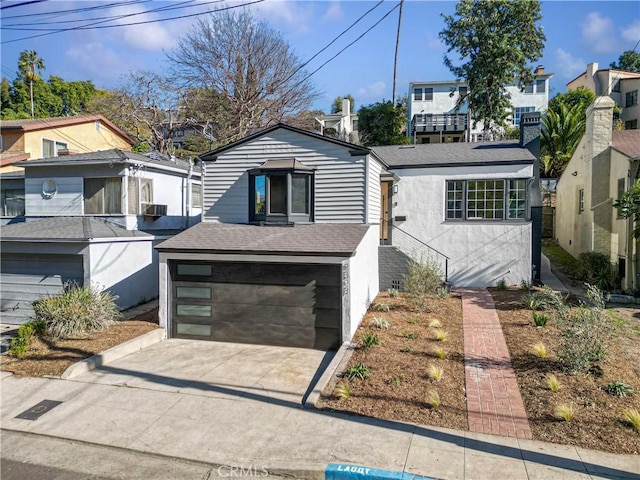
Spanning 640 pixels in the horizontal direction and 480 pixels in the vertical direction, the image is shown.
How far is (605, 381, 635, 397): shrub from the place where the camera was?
692cm

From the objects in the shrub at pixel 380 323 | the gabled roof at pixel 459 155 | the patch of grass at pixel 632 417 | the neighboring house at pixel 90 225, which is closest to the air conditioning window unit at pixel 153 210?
the neighboring house at pixel 90 225

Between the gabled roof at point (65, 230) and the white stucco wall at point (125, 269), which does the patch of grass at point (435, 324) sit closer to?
the white stucco wall at point (125, 269)

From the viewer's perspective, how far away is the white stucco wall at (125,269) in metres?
13.6

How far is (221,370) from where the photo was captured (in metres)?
8.98

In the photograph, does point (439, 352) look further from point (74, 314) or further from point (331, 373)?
point (74, 314)

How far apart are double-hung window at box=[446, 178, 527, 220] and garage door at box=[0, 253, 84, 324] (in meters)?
13.2

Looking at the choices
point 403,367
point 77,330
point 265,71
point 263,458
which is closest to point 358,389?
point 403,367

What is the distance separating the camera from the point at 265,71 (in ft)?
95.5

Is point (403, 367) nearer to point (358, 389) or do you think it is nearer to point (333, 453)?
point (358, 389)

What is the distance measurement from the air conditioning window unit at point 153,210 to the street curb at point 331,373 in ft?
33.5

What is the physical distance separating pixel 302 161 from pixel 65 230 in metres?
8.34

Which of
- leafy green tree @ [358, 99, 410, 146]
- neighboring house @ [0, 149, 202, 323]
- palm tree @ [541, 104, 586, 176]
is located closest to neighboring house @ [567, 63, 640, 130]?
palm tree @ [541, 104, 586, 176]

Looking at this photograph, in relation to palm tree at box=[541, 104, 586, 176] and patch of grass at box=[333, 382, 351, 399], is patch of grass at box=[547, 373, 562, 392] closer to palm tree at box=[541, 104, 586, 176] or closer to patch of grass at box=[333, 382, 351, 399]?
patch of grass at box=[333, 382, 351, 399]

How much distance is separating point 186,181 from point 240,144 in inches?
256
